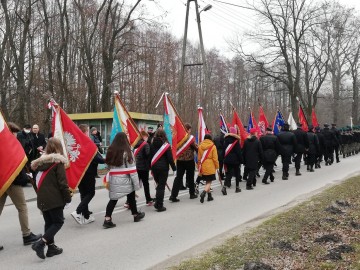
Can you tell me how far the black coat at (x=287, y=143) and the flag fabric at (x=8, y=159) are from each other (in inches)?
385

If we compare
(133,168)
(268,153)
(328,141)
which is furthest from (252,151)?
(328,141)

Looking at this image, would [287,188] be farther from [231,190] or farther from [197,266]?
[197,266]

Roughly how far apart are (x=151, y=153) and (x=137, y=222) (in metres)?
1.91

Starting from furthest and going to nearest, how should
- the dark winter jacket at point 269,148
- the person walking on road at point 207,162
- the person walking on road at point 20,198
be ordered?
1. the dark winter jacket at point 269,148
2. the person walking on road at point 207,162
3. the person walking on road at point 20,198

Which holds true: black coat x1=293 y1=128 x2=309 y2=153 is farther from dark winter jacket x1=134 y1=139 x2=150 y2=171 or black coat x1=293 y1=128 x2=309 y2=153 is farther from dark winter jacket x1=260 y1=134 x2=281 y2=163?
dark winter jacket x1=134 y1=139 x2=150 y2=171

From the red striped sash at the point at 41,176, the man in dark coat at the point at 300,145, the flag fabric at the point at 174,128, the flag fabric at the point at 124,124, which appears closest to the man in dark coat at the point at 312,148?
the man in dark coat at the point at 300,145

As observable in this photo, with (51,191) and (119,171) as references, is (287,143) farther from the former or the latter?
(51,191)

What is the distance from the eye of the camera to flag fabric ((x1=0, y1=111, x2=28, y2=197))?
5965mm

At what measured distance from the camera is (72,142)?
24.6 feet

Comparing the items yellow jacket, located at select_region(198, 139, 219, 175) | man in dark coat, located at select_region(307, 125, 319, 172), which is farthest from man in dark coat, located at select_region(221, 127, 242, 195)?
man in dark coat, located at select_region(307, 125, 319, 172)

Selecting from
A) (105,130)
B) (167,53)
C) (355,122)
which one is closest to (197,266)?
(105,130)

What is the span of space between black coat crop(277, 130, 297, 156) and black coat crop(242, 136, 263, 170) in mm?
2129

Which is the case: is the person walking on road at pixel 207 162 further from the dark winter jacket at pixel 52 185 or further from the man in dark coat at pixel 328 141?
the man in dark coat at pixel 328 141

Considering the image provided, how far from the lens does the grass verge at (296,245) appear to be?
4.85m
